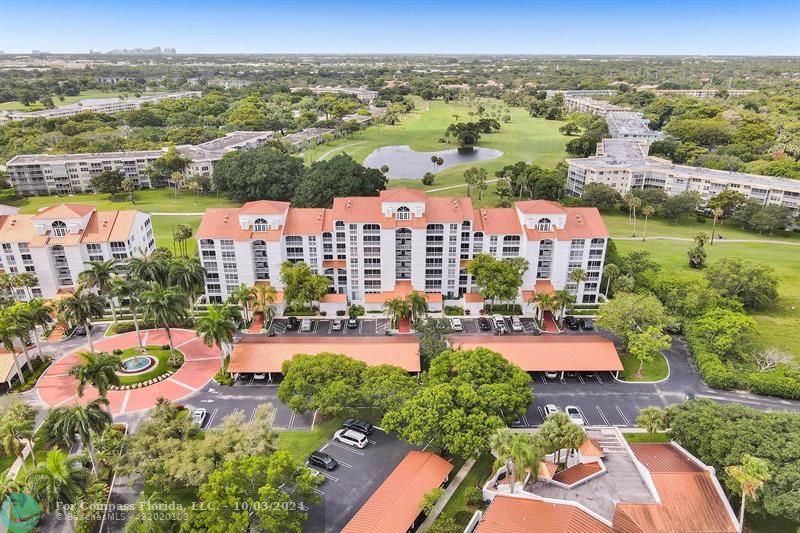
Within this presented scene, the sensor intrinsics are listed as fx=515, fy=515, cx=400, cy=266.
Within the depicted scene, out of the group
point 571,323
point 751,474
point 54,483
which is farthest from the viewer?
point 571,323

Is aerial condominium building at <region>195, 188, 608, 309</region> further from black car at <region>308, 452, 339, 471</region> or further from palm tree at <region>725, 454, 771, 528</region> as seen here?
palm tree at <region>725, 454, 771, 528</region>

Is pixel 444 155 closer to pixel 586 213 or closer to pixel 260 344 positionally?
pixel 586 213

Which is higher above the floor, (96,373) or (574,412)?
(96,373)

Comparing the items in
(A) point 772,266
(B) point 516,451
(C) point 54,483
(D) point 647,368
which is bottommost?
(D) point 647,368

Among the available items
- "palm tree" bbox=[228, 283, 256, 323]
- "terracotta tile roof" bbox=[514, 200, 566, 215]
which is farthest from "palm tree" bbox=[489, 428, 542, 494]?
"terracotta tile roof" bbox=[514, 200, 566, 215]

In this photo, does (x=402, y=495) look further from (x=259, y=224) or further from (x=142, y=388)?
(x=259, y=224)

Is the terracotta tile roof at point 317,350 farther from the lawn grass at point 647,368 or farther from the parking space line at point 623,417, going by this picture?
the lawn grass at point 647,368

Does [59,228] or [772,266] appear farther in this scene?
[772,266]

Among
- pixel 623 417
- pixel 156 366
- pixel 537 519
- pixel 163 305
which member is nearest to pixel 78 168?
pixel 156 366
